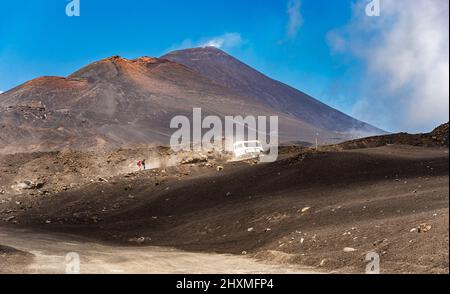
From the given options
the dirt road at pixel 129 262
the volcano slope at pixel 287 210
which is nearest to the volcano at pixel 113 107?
the volcano slope at pixel 287 210

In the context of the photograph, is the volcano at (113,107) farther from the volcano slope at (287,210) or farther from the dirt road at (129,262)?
the dirt road at (129,262)

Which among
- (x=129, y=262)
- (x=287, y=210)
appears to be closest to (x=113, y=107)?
(x=287, y=210)

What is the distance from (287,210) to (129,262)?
6.54m

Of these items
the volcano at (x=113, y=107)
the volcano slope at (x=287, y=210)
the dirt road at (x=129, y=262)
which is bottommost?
the dirt road at (x=129, y=262)

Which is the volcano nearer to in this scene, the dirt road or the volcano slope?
the volcano slope

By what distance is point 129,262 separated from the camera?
39.9ft

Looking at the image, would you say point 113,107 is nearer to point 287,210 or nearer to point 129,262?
point 287,210

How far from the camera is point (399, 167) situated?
20.1m

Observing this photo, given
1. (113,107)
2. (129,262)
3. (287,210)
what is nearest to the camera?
(129,262)

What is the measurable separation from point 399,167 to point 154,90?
334 feet

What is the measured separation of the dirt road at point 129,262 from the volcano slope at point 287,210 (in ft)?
2.82

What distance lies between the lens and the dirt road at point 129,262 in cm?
1069
